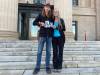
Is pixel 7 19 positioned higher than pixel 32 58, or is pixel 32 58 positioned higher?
pixel 7 19

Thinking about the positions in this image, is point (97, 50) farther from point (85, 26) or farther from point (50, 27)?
point (85, 26)

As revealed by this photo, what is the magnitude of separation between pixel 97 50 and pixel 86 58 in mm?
2880

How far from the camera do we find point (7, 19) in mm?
21000

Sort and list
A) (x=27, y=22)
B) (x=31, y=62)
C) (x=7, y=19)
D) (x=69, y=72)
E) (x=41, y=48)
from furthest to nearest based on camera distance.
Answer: (x=27, y=22)
(x=7, y=19)
(x=31, y=62)
(x=69, y=72)
(x=41, y=48)

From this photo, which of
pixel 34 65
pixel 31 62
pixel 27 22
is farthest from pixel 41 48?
pixel 27 22

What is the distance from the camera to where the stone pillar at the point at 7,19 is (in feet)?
67.9

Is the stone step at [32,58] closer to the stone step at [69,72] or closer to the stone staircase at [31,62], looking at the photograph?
the stone staircase at [31,62]

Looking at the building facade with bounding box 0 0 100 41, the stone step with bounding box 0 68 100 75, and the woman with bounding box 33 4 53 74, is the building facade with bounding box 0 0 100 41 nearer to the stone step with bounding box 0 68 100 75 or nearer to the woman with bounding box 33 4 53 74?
the stone step with bounding box 0 68 100 75

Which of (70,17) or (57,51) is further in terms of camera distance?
(70,17)

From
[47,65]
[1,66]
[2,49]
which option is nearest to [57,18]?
[47,65]

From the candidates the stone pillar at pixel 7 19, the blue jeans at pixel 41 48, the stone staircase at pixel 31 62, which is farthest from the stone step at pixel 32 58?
the stone pillar at pixel 7 19

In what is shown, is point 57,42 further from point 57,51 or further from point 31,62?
point 31,62

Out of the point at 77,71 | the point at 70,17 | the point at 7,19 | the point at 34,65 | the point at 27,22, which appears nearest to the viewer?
the point at 77,71

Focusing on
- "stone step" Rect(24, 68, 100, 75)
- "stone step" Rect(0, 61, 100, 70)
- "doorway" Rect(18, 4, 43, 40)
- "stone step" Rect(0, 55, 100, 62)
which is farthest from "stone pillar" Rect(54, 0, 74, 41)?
"stone step" Rect(24, 68, 100, 75)
